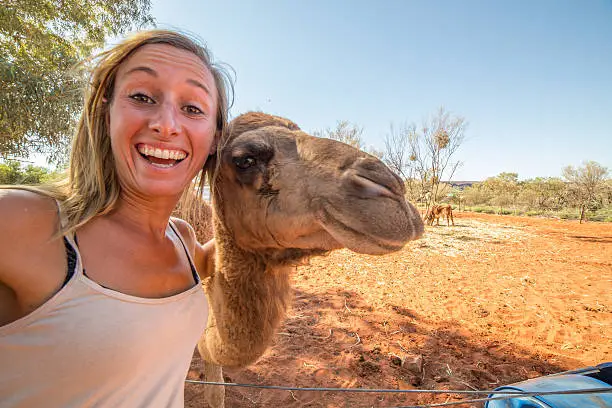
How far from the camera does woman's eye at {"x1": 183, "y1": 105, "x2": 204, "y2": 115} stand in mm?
1402

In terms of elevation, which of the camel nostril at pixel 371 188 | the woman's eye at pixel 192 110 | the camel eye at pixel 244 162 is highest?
the woman's eye at pixel 192 110

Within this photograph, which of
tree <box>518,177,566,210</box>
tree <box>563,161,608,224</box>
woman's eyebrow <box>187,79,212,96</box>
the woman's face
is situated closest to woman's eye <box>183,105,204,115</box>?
the woman's face

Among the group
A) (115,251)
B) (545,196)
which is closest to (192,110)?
(115,251)

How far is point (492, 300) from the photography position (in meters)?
7.87

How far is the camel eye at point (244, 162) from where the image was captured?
193 centimetres

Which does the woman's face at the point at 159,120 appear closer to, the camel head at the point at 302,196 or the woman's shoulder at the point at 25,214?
the woman's shoulder at the point at 25,214

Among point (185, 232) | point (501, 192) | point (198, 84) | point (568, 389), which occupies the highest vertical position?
point (501, 192)

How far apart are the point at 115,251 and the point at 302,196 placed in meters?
0.99

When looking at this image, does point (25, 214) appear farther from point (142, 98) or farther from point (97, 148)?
point (142, 98)

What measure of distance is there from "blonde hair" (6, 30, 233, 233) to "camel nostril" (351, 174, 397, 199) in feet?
3.51

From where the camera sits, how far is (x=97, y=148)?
4.29 ft

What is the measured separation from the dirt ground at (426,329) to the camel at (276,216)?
47 cm

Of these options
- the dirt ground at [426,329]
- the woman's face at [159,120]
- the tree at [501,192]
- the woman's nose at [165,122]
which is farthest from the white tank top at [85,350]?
the tree at [501,192]

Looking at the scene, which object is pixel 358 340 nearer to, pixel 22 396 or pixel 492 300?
pixel 492 300
